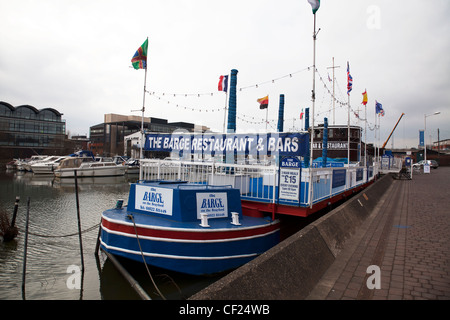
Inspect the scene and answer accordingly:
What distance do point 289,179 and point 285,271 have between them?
440cm

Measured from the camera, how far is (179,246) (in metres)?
6.65

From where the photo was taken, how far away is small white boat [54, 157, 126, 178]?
1416 inches

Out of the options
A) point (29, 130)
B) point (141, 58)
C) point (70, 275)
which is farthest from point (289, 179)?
point (29, 130)

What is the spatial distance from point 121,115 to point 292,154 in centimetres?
11508

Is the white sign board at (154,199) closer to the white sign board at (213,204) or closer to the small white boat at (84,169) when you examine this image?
the white sign board at (213,204)

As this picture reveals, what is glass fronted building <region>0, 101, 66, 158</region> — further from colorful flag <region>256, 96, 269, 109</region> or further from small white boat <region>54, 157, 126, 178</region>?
colorful flag <region>256, 96, 269, 109</region>

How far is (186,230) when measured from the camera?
662 centimetres

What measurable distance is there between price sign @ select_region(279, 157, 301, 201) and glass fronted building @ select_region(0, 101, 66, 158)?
70817mm

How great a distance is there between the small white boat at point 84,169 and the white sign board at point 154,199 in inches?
1282

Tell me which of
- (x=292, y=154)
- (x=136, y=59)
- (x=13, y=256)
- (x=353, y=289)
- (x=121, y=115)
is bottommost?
(x=13, y=256)

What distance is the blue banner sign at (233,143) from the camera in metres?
8.51

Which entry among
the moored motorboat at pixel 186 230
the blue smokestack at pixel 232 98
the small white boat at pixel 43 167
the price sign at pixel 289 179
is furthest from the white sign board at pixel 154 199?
the small white boat at pixel 43 167

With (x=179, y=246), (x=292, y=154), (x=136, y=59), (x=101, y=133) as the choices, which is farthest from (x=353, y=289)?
(x=101, y=133)
